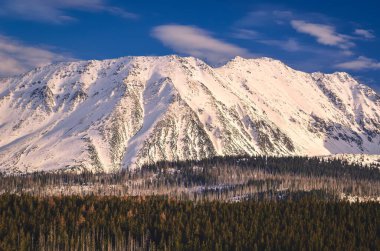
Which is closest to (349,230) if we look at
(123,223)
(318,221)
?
(318,221)

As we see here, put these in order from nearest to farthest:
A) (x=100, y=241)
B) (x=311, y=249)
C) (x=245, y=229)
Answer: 1. (x=311, y=249)
2. (x=100, y=241)
3. (x=245, y=229)

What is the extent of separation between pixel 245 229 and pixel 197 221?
1514 cm

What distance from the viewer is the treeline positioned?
131 metres

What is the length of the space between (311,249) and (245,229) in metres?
25.8

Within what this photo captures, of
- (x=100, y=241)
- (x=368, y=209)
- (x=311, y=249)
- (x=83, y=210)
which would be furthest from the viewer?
(x=368, y=209)

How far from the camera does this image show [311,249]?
4983 inches

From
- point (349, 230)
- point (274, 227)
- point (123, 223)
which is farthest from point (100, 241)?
point (349, 230)

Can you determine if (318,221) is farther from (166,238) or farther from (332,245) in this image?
(166,238)

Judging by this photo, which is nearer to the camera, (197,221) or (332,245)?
(332,245)

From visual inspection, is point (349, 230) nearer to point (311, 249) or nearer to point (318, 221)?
point (318, 221)

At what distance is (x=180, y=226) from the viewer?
149m

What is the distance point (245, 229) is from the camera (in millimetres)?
148625

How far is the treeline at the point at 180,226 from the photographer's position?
13062 centimetres

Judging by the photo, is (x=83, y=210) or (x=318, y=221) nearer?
(x=318, y=221)
